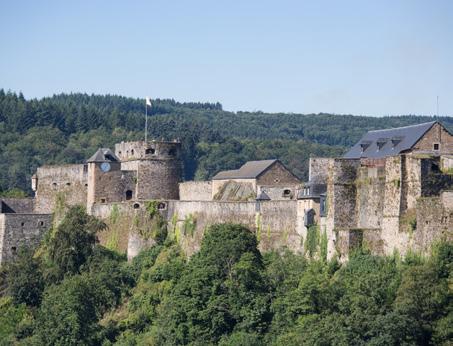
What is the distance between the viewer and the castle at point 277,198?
56062mm

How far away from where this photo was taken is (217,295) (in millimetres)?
59812

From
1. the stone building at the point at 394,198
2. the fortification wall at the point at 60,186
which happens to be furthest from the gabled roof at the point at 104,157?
the stone building at the point at 394,198

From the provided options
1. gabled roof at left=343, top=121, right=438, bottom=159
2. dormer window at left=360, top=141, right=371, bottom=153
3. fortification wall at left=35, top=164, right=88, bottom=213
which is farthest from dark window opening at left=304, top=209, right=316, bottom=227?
fortification wall at left=35, top=164, right=88, bottom=213

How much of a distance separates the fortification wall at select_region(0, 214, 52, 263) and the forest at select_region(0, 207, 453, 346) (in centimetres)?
99

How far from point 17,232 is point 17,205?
12.3ft

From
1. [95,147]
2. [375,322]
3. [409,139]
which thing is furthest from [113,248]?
[95,147]

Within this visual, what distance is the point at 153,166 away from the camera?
241ft

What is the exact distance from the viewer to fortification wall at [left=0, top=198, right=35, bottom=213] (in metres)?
78.8

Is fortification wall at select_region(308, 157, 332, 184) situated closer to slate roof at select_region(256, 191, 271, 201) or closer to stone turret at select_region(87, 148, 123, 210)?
slate roof at select_region(256, 191, 271, 201)

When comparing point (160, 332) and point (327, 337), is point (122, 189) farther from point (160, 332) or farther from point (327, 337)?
point (327, 337)

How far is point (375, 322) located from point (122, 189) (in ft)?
83.1

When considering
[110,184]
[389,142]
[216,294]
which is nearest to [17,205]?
[110,184]

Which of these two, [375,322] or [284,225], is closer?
[375,322]

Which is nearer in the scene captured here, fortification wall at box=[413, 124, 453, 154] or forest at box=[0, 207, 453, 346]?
forest at box=[0, 207, 453, 346]
